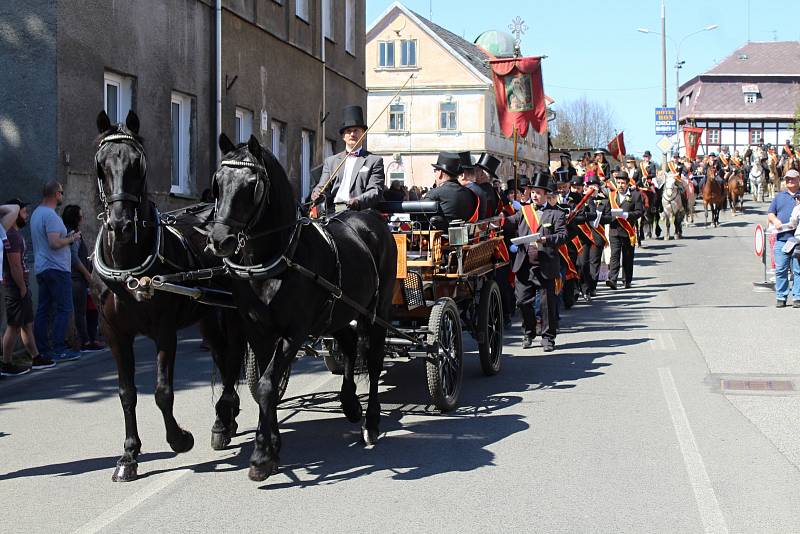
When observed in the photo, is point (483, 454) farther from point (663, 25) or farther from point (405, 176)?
point (405, 176)

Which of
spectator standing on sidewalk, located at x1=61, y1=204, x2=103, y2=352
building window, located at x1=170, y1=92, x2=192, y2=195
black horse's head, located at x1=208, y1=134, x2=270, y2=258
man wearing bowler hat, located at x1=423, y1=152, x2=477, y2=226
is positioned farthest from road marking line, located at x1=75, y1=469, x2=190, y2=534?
building window, located at x1=170, y1=92, x2=192, y2=195

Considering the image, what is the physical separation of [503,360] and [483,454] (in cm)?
498

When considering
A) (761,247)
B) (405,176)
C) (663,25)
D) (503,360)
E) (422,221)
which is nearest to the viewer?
(422,221)

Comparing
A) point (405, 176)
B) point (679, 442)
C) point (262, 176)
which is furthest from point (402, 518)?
point (405, 176)

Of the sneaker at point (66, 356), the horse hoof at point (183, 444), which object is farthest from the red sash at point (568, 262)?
the horse hoof at point (183, 444)

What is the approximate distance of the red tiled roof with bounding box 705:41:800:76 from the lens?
112 m

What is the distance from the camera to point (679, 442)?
7.90m

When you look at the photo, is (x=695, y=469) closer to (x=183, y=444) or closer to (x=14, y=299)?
(x=183, y=444)

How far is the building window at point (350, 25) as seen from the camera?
92.3ft

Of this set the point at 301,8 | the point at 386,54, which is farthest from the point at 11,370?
the point at 386,54

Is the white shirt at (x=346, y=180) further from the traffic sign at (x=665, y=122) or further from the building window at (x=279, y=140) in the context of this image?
the traffic sign at (x=665, y=122)

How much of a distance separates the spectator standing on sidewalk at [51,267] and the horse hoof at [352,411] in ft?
16.9

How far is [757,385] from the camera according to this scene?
1046cm

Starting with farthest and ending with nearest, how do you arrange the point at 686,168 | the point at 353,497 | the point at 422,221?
the point at 686,168 < the point at 422,221 < the point at 353,497
